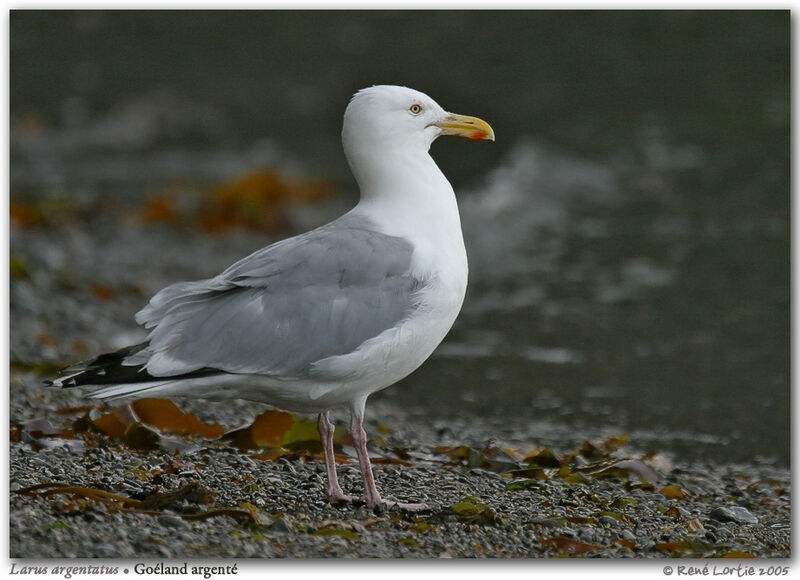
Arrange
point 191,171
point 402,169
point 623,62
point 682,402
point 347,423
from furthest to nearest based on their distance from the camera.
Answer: point 623,62
point 191,171
point 682,402
point 347,423
point 402,169

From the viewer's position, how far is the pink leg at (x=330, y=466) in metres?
5.23

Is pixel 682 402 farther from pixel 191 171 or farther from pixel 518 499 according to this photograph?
pixel 191 171

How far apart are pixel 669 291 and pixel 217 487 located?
251 inches

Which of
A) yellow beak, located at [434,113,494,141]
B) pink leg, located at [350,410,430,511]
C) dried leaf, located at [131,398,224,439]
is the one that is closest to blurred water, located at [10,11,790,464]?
dried leaf, located at [131,398,224,439]

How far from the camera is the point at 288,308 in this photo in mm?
5195

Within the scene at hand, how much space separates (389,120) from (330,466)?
1568 mm

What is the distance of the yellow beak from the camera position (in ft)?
19.0

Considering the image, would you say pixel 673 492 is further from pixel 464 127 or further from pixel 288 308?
pixel 288 308

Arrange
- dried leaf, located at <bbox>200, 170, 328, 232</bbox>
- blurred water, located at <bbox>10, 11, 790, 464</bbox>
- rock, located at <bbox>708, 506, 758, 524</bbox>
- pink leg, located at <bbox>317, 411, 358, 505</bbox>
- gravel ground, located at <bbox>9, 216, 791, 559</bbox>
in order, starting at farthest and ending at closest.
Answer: dried leaf, located at <bbox>200, 170, 328, 232</bbox> → blurred water, located at <bbox>10, 11, 790, 464</bbox> → rock, located at <bbox>708, 506, 758, 524</bbox> → pink leg, located at <bbox>317, 411, 358, 505</bbox> → gravel ground, located at <bbox>9, 216, 791, 559</bbox>

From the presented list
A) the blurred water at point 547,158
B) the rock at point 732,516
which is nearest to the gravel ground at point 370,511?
the rock at point 732,516

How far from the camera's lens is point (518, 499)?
17.8ft

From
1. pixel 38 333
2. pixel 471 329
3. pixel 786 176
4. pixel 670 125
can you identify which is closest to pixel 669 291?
pixel 471 329

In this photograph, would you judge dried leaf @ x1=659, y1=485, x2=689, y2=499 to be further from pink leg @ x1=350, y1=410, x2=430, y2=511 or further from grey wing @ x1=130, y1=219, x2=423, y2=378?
grey wing @ x1=130, y1=219, x2=423, y2=378

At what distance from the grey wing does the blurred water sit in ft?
9.07
